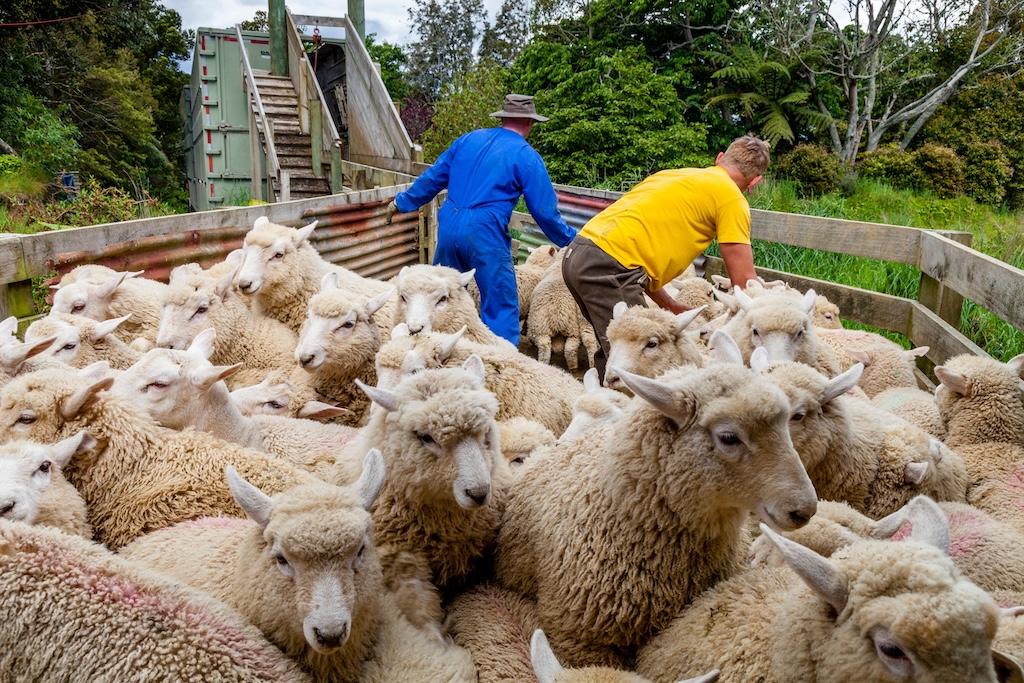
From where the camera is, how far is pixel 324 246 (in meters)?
6.98

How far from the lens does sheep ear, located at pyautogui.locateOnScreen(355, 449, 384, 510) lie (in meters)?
2.38

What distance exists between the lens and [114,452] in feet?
9.82

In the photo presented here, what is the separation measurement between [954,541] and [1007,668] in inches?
37.2

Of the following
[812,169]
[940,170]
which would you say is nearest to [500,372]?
[812,169]

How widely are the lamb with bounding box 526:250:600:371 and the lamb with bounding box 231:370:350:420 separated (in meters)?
2.49

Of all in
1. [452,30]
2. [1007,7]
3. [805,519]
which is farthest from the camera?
[452,30]

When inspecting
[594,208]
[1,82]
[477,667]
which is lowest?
[477,667]

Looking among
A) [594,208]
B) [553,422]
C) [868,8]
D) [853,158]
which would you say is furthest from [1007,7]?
[553,422]

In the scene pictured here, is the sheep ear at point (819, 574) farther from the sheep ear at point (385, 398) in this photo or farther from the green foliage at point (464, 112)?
the green foliage at point (464, 112)

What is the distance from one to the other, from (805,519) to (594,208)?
613cm

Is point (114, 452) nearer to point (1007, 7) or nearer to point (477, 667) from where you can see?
point (477, 667)

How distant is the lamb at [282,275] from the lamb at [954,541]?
130 inches

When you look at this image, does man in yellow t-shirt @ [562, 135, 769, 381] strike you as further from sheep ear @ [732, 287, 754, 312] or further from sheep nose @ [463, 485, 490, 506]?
sheep nose @ [463, 485, 490, 506]

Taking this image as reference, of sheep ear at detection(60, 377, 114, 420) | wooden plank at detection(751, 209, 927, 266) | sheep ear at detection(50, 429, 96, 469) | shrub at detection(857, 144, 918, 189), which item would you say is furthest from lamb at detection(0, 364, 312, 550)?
shrub at detection(857, 144, 918, 189)
